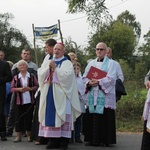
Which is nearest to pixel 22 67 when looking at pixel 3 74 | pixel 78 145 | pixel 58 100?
pixel 3 74

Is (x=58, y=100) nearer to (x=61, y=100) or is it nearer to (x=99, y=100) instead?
(x=61, y=100)

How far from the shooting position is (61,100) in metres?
7.79

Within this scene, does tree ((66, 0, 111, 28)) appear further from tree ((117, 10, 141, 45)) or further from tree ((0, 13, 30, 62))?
tree ((117, 10, 141, 45))

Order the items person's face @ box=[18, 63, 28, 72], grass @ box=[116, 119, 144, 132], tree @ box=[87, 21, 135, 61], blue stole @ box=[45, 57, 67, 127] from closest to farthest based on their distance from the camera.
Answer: blue stole @ box=[45, 57, 67, 127]
person's face @ box=[18, 63, 28, 72]
grass @ box=[116, 119, 144, 132]
tree @ box=[87, 21, 135, 61]

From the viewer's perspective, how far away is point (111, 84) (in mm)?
8305

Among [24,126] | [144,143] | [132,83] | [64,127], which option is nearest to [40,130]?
[64,127]

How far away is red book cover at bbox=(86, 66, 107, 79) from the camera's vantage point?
830cm

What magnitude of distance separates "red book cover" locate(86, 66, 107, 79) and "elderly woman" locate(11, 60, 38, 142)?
1426mm

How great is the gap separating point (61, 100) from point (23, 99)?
55.4 inches

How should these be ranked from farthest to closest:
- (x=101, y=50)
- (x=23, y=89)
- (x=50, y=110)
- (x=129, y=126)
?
(x=129, y=126)
(x=23, y=89)
(x=101, y=50)
(x=50, y=110)

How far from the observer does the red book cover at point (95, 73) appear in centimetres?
830

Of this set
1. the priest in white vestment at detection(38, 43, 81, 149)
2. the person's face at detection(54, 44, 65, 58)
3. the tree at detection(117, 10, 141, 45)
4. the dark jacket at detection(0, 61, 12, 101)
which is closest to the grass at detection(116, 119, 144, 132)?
the priest in white vestment at detection(38, 43, 81, 149)

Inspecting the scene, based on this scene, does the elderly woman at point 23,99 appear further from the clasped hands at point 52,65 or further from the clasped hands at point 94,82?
the clasped hands at point 94,82

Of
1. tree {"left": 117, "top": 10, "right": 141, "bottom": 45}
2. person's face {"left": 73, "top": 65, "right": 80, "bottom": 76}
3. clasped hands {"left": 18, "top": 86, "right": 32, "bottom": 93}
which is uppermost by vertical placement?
tree {"left": 117, "top": 10, "right": 141, "bottom": 45}
